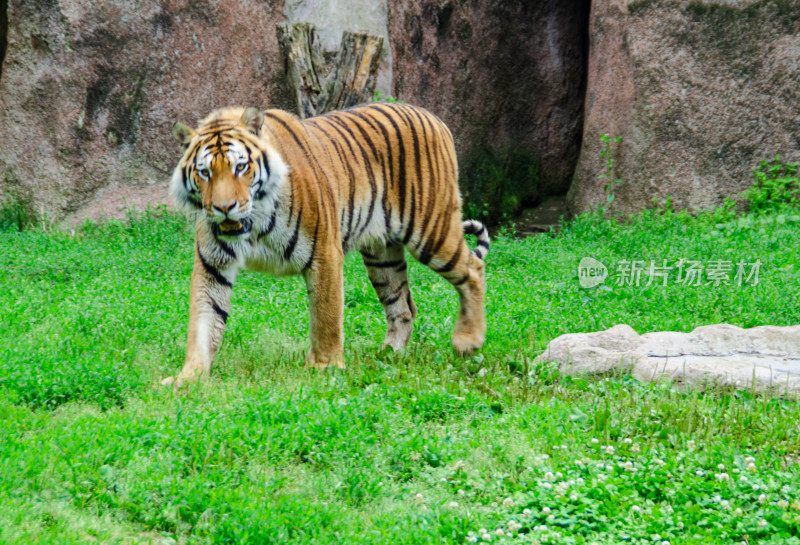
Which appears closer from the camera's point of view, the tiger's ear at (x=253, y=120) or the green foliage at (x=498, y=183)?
the tiger's ear at (x=253, y=120)

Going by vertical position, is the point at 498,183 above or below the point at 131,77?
below

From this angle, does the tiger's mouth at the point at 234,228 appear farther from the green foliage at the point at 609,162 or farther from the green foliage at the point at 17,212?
the green foliage at the point at 609,162

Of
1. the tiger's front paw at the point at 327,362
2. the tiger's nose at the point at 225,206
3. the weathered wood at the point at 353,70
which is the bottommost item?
the tiger's front paw at the point at 327,362

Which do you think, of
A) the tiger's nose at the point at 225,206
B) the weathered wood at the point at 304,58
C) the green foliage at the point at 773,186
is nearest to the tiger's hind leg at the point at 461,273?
the tiger's nose at the point at 225,206

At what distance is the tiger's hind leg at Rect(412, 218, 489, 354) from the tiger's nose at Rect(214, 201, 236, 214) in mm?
1627

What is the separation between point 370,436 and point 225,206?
55.0 inches

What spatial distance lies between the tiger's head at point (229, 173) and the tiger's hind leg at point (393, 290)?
1411mm

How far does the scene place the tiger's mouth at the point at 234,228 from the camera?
4398mm

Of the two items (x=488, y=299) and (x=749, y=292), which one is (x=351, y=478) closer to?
(x=488, y=299)

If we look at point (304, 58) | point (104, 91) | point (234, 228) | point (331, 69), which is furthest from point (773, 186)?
point (104, 91)

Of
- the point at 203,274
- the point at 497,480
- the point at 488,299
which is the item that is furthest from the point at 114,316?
the point at 497,480

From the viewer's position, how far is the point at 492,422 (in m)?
4.12

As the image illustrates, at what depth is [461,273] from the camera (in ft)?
18.5

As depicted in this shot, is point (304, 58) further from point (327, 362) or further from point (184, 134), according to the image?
point (327, 362)
